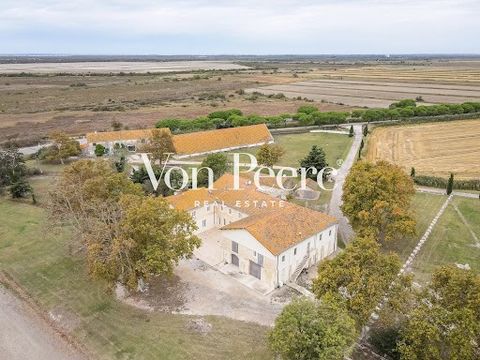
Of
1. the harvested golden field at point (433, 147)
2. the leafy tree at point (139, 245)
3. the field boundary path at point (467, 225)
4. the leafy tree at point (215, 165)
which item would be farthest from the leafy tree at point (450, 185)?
the leafy tree at point (139, 245)

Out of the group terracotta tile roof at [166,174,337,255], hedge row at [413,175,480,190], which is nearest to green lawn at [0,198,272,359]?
terracotta tile roof at [166,174,337,255]

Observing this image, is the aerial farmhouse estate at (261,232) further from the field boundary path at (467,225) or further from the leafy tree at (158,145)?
the leafy tree at (158,145)

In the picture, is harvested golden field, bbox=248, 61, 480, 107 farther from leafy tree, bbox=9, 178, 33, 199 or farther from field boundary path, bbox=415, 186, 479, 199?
leafy tree, bbox=9, 178, 33, 199

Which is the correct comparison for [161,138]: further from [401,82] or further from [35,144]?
[401,82]

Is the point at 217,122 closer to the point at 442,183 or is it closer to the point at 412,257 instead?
the point at 442,183

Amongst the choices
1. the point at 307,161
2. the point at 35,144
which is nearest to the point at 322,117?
the point at 307,161

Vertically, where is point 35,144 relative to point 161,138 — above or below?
below

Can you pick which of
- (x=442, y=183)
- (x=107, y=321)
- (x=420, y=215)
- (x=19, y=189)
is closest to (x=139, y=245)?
(x=107, y=321)
